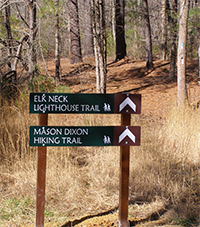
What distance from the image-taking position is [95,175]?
159 inches

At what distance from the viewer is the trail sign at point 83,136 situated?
260 cm

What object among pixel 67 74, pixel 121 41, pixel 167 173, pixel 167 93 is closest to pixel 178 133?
pixel 167 173

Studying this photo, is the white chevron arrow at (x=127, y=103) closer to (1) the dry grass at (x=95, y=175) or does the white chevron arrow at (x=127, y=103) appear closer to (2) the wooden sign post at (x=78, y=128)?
(2) the wooden sign post at (x=78, y=128)

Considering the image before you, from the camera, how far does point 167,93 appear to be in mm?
9391

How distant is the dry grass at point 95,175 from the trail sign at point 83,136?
3.40ft

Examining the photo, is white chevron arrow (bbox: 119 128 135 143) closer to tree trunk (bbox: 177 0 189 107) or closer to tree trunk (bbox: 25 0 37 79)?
tree trunk (bbox: 25 0 37 79)

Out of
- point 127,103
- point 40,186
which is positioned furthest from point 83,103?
point 40,186

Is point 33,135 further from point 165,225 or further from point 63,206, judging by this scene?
point 165,225

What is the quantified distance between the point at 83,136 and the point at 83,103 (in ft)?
1.02

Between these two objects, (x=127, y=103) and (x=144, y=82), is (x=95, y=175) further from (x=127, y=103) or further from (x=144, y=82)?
(x=144, y=82)

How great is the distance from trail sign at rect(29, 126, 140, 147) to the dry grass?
3.40ft

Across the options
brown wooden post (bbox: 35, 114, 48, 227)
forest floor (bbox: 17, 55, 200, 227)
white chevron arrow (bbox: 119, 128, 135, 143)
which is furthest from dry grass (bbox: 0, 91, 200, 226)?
white chevron arrow (bbox: 119, 128, 135, 143)

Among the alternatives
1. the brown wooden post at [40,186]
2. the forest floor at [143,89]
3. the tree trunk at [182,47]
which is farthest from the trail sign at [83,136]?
the tree trunk at [182,47]

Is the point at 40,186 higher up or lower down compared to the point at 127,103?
lower down
